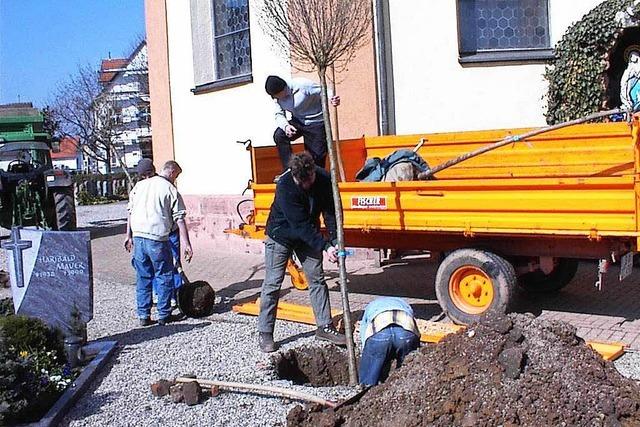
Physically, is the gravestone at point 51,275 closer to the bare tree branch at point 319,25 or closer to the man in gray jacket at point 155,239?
the man in gray jacket at point 155,239

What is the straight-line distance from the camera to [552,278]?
8.12 m

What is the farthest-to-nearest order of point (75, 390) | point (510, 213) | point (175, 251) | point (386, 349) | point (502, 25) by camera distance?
1. point (502, 25)
2. point (175, 251)
3. point (510, 213)
4. point (75, 390)
5. point (386, 349)

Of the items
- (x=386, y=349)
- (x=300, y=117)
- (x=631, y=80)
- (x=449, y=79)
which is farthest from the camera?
(x=449, y=79)

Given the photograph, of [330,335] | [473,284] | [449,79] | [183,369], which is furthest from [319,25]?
[449,79]

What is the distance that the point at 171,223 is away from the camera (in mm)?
8234

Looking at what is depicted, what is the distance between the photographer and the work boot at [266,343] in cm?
672

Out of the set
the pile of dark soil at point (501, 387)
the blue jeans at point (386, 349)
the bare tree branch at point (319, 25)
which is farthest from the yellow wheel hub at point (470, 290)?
the pile of dark soil at point (501, 387)

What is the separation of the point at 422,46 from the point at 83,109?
31.8 meters

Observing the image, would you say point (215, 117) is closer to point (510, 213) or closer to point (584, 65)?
point (584, 65)

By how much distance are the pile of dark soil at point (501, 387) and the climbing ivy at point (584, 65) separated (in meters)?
5.78

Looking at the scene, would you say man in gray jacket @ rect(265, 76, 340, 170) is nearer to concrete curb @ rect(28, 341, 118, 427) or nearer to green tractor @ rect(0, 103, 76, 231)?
concrete curb @ rect(28, 341, 118, 427)

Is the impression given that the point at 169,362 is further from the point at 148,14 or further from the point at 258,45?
the point at 148,14

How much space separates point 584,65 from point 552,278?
3102mm

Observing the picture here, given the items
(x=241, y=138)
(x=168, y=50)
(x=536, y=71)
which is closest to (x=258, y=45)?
(x=241, y=138)
